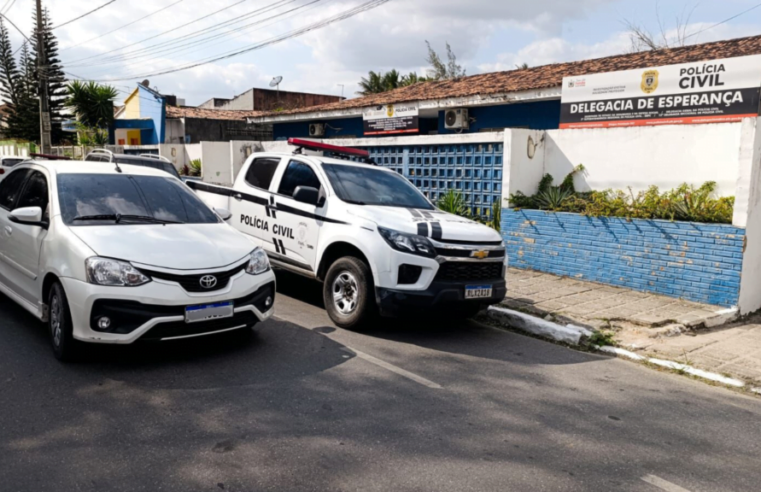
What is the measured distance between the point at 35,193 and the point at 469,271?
4.34 m

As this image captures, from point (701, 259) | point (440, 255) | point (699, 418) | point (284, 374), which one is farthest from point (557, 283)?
point (284, 374)

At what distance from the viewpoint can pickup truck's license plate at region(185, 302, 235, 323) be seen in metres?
4.92

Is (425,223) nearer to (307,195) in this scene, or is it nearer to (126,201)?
(307,195)

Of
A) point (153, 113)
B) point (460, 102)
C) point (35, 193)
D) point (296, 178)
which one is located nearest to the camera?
point (35, 193)

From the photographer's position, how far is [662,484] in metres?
3.59

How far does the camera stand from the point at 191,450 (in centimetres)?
369

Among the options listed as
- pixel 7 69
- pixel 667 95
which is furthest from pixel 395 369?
pixel 7 69

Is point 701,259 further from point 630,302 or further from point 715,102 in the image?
point 715,102

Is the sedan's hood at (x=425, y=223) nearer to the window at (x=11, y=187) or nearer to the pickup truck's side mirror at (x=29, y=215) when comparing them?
the pickup truck's side mirror at (x=29, y=215)

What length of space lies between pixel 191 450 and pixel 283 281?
18.0 ft

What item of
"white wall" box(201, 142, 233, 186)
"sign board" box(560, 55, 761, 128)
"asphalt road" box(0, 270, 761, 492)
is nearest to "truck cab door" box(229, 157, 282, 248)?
"asphalt road" box(0, 270, 761, 492)

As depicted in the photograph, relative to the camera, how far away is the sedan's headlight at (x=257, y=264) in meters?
5.49

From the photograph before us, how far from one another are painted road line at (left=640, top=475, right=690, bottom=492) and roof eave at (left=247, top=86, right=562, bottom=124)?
1127 centimetres

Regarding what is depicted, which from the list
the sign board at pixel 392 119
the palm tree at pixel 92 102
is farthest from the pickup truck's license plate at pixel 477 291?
the palm tree at pixel 92 102
